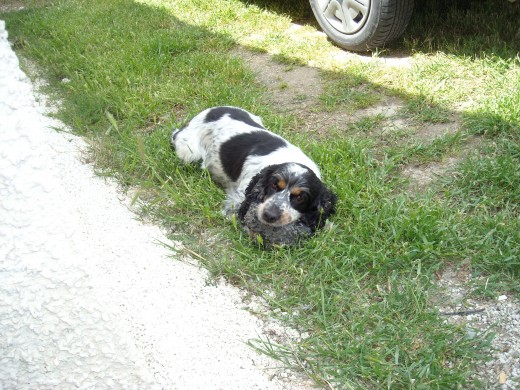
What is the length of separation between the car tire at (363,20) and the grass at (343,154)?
0.19 metres

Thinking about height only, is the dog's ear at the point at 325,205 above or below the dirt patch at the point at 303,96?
below

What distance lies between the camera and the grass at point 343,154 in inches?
111

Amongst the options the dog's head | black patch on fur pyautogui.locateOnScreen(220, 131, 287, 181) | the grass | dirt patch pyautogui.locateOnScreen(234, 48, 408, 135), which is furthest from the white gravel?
dirt patch pyautogui.locateOnScreen(234, 48, 408, 135)

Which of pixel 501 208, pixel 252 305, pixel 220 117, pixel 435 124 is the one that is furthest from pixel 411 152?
pixel 252 305

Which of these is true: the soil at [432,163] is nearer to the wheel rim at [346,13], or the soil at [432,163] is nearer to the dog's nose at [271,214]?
the wheel rim at [346,13]

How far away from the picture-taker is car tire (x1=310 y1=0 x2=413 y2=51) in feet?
17.3

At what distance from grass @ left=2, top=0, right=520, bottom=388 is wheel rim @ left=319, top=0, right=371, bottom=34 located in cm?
31

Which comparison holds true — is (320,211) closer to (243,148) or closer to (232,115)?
(243,148)

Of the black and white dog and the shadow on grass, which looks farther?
the shadow on grass

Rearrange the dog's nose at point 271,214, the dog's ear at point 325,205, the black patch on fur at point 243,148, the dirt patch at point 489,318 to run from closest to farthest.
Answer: the dirt patch at point 489,318, the dog's nose at point 271,214, the dog's ear at point 325,205, the black patch on fur at point 243,148

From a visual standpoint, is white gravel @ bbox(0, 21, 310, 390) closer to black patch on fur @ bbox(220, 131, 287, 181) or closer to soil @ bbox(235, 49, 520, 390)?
soil @ bbox(235, 49, 520, 390)

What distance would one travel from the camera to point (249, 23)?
6.75 meters

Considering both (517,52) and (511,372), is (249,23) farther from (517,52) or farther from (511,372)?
(511,372)

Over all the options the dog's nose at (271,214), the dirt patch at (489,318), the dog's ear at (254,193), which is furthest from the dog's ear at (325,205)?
the dirt patch at (489,318)
